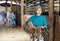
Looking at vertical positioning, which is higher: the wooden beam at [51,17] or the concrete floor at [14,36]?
the wooden beam at [51,17]

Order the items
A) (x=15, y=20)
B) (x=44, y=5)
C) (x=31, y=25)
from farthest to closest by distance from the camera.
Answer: (x=15, y=20) → (x=44, y=5) → (x=31, y=25)

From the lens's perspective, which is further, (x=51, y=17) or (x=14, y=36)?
(x=14, y=36)

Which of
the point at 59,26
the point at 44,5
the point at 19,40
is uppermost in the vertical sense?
the point at 44,5

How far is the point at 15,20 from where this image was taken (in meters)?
13.3

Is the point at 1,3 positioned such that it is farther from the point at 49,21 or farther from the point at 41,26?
the point at 41,26

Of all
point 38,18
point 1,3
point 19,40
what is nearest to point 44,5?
point 19,40

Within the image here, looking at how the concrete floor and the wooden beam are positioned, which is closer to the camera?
the wooden beam

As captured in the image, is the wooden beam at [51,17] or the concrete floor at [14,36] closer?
the wooden beam at [51,17]

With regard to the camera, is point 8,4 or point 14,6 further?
point 8,4

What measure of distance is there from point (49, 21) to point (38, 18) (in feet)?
4.73

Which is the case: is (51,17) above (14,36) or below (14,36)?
above

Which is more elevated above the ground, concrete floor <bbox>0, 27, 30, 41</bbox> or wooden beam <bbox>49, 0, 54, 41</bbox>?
wooden beam <bbox>49, 0, 54, 41</bbox>

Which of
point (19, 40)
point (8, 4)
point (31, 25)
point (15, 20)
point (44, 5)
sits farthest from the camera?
point (8, 4)

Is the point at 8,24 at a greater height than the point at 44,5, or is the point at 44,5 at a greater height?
the point at 44,5
